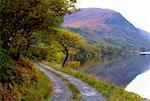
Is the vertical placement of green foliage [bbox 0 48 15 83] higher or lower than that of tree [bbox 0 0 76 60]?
lower

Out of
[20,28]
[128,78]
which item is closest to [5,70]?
[20,28]

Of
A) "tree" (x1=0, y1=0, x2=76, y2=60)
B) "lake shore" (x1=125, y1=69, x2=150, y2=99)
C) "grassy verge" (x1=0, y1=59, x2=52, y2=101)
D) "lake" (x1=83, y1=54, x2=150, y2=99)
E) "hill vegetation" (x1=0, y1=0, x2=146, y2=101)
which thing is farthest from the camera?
"lake" (x1=83, y1=54, x2=150, y2=99)

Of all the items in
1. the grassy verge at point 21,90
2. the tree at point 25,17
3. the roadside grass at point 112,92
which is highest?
the tree at point 25,17

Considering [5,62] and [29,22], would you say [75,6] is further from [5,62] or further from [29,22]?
[5,62]

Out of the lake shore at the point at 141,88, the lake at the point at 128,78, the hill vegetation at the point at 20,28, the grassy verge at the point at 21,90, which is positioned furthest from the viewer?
the lake at the point at 128,78

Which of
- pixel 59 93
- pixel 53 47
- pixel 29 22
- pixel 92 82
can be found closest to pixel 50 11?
pixel 29 22

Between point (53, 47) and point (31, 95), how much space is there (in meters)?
68.1

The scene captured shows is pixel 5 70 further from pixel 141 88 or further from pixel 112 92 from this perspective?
pixel 141 88

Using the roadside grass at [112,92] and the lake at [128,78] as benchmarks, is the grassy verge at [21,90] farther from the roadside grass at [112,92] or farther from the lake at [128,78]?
the lake at [128,78]

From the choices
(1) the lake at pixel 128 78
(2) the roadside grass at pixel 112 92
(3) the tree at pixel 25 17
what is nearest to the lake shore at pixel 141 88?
(1) the lake at pixel 128 78

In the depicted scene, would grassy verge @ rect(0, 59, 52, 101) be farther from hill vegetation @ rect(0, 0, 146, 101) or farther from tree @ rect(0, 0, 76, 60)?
tree @ rect(0, 0, 76, 60)

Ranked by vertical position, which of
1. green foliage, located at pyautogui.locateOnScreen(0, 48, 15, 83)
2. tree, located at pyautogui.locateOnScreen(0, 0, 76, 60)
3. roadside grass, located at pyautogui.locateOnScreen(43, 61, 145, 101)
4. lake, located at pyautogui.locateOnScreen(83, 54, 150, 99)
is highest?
tree, located at pyautogui.locateOnScreen(0, 0, 76, 60)

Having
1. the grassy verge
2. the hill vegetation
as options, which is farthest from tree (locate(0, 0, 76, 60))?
the grassy verge

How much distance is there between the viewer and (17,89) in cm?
2920
